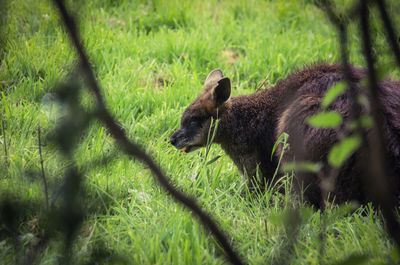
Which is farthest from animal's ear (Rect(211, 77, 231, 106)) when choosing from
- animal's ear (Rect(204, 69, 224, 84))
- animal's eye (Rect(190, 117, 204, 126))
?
animal's ear (Rect(204, 69, 224, 84))

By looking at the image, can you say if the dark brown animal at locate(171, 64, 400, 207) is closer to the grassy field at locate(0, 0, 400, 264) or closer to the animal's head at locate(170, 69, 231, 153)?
the animal's head at locate(170, 69, 231, 153)

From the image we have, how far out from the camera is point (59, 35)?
6.68 m

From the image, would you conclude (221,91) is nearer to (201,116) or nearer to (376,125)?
(201,116)

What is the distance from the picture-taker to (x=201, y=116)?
5.50 meters

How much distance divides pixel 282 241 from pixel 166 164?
156 cm

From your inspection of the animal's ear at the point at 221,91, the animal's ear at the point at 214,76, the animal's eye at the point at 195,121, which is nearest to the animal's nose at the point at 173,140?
the animal's eye at the point at 195,121

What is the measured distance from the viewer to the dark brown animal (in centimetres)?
430

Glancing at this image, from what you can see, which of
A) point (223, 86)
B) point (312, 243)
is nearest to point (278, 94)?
point (223, 86)

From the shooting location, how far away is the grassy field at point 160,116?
354 cm

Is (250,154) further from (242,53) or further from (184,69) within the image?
(242,53)

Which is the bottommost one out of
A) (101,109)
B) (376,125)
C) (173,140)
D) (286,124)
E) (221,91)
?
(173,140)

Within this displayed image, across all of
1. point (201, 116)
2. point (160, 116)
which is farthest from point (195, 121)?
point (160, 116)

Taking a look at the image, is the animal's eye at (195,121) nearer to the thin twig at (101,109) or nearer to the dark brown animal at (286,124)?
the dark brown animal at (286,124)

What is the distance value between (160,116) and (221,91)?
67 cm
